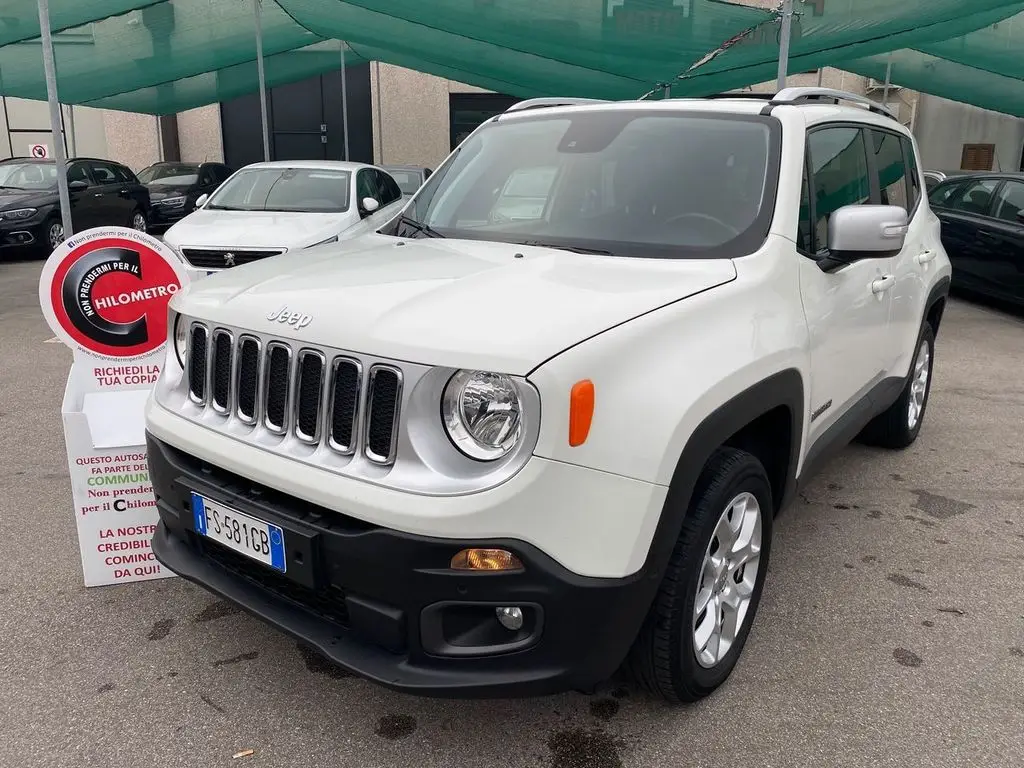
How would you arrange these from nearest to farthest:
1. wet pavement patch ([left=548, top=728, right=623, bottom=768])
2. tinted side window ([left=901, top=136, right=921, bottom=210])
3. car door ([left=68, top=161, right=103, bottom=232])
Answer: wet pavement patch ([left=548, top=728, right=623, bottom=768]) < tinted side window ([left=901, top=136, right=921, bottom=210]) < car door ([left=68, top=161, right=103, bottom=232])

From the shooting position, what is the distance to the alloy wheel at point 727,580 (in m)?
2.43

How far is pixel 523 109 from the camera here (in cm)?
374

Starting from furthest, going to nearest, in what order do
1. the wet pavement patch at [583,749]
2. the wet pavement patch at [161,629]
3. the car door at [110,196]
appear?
1. the car door at [110,196]
2. the wet pavement patch at [161,629]
3. the wet pavement patch at [583,749]

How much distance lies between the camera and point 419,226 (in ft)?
10.9

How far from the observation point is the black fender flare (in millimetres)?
2047

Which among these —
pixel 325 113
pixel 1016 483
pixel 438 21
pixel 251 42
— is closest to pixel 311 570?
pixel 1016 483

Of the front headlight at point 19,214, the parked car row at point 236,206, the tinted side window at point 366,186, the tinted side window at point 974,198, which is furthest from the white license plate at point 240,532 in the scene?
the front headlight at point 19,214

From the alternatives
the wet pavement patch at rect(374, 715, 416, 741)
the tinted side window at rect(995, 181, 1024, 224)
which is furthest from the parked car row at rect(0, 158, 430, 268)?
the tinted side window at rect(995, 181, 1024, 224)

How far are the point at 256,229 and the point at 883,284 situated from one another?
616cm

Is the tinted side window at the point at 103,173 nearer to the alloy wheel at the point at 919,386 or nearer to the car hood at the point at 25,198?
the car hood at the point at 25,198

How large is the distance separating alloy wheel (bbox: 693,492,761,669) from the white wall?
2188 cm

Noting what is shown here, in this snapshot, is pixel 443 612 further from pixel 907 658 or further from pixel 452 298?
pixel 907 658

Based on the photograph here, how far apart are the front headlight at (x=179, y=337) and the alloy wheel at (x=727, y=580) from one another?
177cm

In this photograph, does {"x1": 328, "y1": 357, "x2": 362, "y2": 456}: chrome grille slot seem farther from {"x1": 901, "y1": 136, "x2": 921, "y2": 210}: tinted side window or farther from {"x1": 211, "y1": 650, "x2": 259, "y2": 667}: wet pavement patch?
{"x1": 901, "y1": 136, "x2": 921, "y2": 210}: tinted side window
